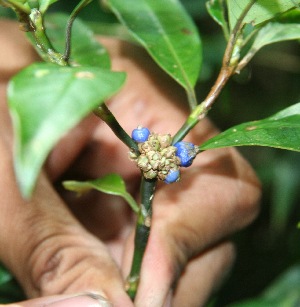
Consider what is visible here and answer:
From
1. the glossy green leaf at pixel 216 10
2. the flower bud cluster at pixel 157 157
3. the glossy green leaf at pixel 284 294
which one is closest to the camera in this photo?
the flower bud cluster at pixel 157 157

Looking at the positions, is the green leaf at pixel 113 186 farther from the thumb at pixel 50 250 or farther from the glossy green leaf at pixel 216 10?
the glossy green leaf at pixel 216 10

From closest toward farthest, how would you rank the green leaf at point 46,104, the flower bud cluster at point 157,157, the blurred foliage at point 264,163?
1. the green leaf at point 46,104
2. the flower bud cluster at point 157,157
3. the blurred foliage at point 264,163

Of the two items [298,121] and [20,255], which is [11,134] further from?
[298,121]

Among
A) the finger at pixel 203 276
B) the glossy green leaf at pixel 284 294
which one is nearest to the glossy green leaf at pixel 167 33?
the finger at pixel 203 276

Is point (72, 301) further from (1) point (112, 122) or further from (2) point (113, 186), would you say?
(1) point (112, 122)

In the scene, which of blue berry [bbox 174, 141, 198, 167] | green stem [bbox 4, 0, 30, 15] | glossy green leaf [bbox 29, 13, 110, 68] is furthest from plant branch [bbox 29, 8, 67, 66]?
glossy green leaf [bbox 29, 13, 110, 68]

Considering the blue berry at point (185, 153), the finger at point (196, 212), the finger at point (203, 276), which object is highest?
the blue berry at point (185, 153)

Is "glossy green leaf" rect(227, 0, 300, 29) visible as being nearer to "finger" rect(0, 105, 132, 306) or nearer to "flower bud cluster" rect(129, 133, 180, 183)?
"flower bud cluster" rect(129, 133, 180, 183)
